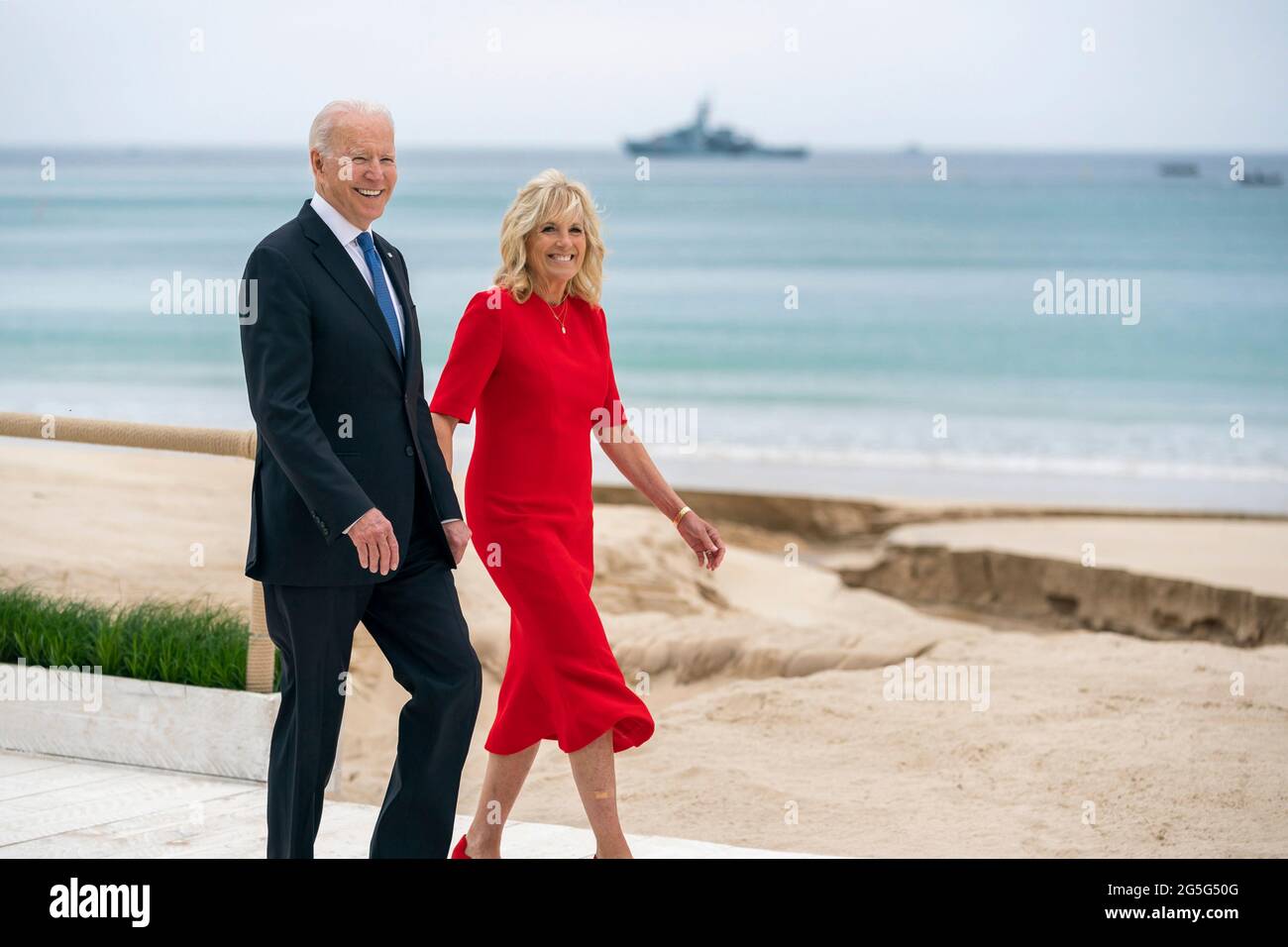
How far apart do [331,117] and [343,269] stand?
1.00 feet

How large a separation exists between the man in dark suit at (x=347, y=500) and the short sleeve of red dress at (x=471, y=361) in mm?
153

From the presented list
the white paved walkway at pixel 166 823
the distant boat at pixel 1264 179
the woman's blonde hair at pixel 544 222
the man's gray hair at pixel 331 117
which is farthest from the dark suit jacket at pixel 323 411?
the distant boat at pixel 1264 179

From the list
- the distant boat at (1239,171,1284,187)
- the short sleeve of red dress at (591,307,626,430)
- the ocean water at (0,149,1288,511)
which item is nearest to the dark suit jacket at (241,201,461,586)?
the short sleeve of red dress at (591,307,626,430)

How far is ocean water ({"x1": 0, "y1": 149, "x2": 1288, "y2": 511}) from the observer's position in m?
16.6

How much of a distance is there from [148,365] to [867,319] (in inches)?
494

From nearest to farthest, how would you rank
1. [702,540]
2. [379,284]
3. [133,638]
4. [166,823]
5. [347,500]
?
[347,500] → [379,284] → [702,540] → [166,823] → [133,638]

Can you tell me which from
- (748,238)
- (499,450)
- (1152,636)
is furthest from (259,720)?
(748,238)

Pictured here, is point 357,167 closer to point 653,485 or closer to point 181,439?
point 653,485

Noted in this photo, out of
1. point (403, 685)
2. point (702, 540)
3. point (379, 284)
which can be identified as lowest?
point (403, 685)

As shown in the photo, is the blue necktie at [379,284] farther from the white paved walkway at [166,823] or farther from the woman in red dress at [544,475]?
the white paved walkway at [166,823]

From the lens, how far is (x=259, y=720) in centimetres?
440

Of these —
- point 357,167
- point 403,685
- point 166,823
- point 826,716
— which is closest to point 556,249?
point 357,167

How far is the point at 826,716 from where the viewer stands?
559cm
